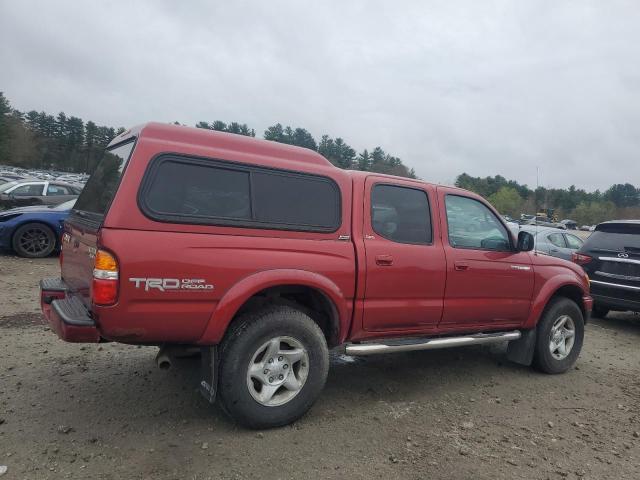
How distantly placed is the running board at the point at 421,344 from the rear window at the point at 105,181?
2.04 metres

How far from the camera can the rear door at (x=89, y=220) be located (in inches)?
126

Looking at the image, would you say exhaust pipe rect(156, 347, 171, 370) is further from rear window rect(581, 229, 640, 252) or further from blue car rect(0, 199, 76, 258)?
blue car rect(0, 199, 76, 258)

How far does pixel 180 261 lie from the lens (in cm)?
304

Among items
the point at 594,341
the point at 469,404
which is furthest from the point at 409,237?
the point at 594,341

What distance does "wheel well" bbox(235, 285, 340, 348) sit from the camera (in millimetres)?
3521

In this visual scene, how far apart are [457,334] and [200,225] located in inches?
109

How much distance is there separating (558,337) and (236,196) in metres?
3.94

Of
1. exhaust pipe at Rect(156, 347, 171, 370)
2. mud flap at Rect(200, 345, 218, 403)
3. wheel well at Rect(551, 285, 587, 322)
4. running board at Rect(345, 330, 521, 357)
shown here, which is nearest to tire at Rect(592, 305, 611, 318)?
wheel well at Rect(551, 285, 587, 322)

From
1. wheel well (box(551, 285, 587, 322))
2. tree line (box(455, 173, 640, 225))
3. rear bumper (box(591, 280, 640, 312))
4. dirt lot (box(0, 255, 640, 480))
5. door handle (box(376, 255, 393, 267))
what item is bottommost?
dirt lot (box(0, 255, 640, 480))

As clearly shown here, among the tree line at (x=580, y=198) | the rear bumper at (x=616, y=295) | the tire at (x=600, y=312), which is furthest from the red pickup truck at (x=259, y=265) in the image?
the tree line at (x=580, y=198)

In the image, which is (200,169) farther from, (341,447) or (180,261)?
(341,447)

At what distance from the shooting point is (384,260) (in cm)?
393

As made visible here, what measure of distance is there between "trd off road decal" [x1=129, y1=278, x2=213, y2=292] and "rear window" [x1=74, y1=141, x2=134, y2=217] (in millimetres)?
535

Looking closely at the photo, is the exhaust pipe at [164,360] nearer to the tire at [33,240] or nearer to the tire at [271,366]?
the tire at [271,366]
